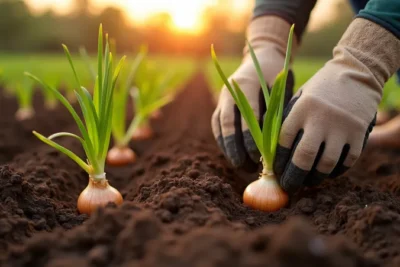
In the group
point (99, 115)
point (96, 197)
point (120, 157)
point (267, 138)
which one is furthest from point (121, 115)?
point (267, 138)

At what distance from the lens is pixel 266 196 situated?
1752 mm

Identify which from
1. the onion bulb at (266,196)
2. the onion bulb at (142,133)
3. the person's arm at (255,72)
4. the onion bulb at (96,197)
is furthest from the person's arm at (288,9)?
the onion bulb at (142,133)

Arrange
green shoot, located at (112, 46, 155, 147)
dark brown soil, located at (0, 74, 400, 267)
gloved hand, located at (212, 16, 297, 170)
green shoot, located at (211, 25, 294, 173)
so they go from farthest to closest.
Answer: green shoot, located at (112, 46, 155, 147) < gloved hand, located at (212, 16, 297, 170) < green shoot, located at (211, 25, 294, 173) < dark brown soil, located at (0, 74, 400, 267)

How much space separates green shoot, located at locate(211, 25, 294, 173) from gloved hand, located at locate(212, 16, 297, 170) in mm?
143

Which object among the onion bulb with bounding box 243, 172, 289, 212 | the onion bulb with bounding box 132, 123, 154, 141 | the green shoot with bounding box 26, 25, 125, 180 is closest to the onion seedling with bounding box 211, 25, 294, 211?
the onion bulb with bounding box 243, 172, 289, 212

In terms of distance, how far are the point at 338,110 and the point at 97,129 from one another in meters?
1.01

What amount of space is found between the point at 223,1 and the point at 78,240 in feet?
149

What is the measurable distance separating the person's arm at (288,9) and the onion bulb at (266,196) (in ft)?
3.12

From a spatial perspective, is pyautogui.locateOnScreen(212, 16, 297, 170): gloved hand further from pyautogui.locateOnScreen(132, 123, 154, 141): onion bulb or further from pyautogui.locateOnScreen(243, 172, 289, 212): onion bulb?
pyautogui.locateOnScreen(132, 123, 154, 141): onion bulb

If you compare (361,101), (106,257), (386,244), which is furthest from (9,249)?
(361,101)

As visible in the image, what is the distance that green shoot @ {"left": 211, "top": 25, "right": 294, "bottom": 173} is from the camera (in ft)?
5.51

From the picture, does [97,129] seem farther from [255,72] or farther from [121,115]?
[121,115]

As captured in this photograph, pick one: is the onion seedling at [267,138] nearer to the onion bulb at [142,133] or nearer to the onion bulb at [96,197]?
the onion bulb at [96,197]

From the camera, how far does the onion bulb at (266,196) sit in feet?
5.73
